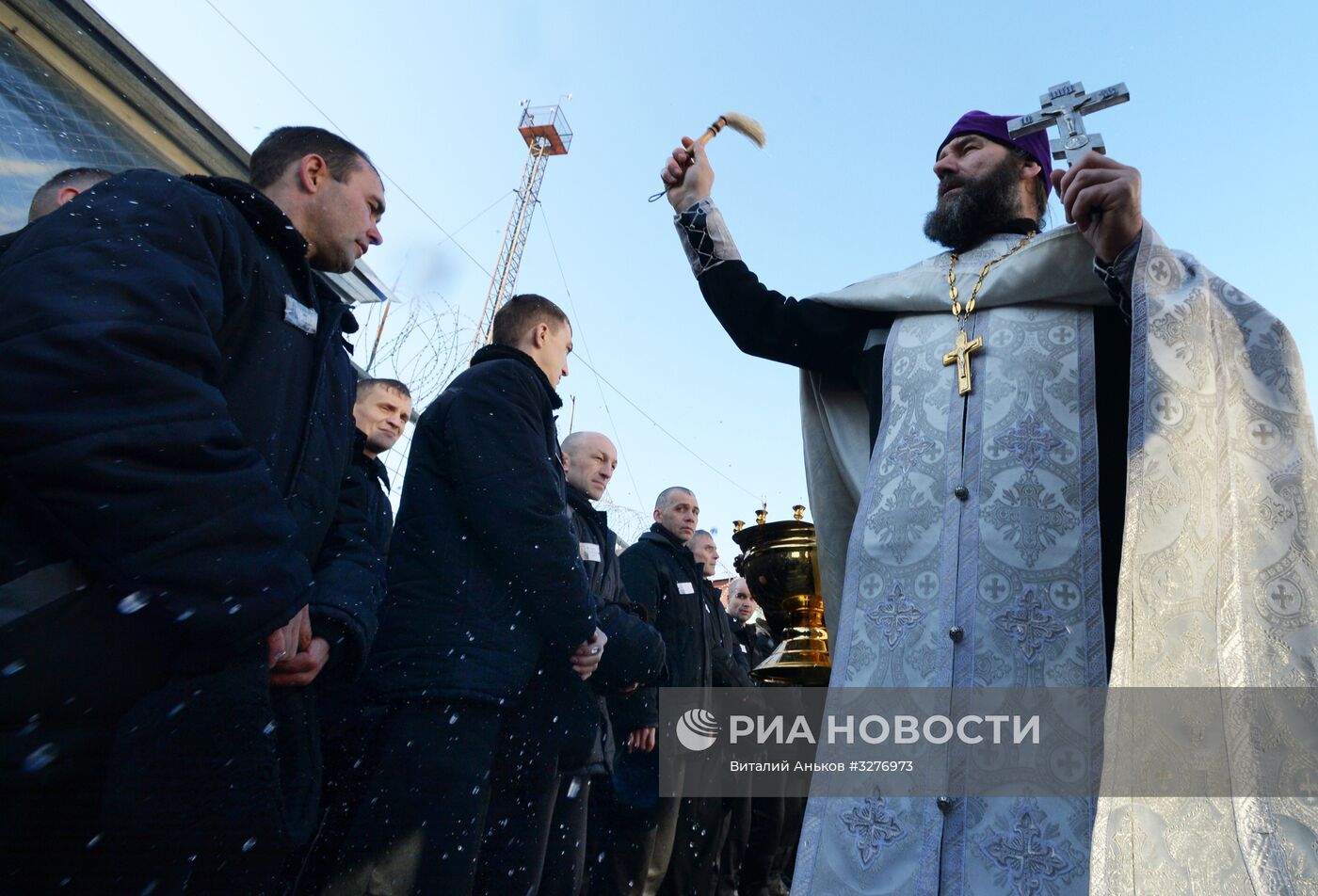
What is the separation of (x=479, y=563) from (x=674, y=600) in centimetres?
266

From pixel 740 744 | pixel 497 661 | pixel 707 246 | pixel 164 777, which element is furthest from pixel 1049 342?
pixel 740 744

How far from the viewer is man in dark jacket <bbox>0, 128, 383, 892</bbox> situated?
1.38 metres

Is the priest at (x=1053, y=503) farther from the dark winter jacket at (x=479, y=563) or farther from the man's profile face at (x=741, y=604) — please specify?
the man's profile face at (x=741, y=604)

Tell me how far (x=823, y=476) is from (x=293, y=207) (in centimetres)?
163

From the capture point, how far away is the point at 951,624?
2.07m

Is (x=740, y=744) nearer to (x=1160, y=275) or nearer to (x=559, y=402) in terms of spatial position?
(x=559, y=402)

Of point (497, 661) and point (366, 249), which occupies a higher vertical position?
point (366, 249)

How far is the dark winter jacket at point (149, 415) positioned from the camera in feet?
4.55

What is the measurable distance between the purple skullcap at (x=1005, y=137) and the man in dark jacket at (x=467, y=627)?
5.67 ft

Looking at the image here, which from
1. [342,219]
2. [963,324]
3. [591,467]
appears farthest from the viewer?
[591,467]

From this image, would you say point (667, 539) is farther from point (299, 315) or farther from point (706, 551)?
point (299, 315)

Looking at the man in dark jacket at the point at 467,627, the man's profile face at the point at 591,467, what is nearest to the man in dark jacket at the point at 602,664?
the man's profile face at the point at 591,467

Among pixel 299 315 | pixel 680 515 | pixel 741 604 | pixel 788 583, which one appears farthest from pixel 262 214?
pixel 741 604

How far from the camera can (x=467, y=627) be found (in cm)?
287
